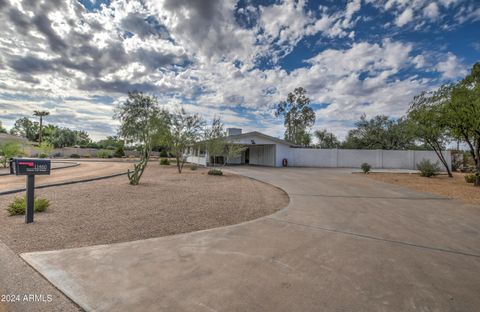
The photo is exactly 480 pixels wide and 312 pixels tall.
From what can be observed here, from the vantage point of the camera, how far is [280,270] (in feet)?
9.15

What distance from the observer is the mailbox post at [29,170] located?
166 inches

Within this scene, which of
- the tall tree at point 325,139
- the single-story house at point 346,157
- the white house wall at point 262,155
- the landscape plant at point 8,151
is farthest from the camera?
the tall tree at point 325,139

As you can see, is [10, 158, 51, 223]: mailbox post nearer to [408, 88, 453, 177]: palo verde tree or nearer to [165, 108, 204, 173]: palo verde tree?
[165, 108, 204, 173]: palo verde tree

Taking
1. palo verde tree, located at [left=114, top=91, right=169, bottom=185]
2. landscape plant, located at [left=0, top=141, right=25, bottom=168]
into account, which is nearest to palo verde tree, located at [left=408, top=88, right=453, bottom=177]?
palo verde tree, located at [left=114, top=91, right=169, bottom=185]

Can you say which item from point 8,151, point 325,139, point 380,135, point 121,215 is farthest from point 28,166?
point 325,139

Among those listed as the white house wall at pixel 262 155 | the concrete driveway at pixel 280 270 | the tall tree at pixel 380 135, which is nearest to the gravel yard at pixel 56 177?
the concrete driveway at pixel 280 270

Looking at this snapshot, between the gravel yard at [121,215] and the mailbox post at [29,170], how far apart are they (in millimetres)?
278

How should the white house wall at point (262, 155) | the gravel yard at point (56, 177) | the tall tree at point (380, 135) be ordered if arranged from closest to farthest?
the gravel yard at point (56, 177), the white house wall at point (262, 155), the tall tree at point (380, 135)

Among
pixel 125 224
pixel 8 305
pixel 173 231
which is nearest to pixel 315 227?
pixel 173 231

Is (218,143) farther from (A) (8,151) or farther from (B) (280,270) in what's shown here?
(A) (8,151)

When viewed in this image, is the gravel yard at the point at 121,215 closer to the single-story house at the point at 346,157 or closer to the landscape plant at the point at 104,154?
the single-story house at the point at 346,157

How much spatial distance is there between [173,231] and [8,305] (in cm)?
235

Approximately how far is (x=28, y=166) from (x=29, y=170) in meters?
0.08

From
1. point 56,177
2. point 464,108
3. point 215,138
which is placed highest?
point 464,108
